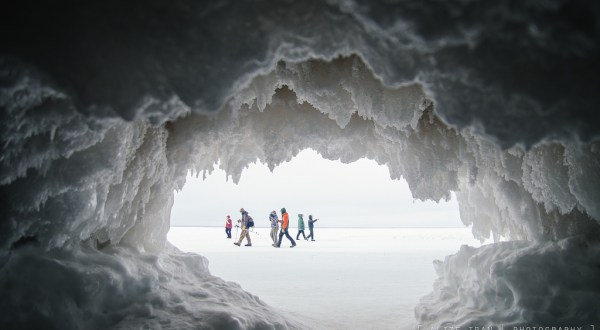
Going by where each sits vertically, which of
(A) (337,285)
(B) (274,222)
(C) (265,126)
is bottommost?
(A) (337,285)

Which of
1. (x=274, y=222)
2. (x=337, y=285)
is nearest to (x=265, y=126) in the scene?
(x=337, y=285)

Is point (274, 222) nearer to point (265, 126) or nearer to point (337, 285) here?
point (337, 285)

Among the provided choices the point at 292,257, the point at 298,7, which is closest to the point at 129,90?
the point at 298,7

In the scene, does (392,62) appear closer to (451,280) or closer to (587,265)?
(587,265)

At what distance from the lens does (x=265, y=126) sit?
4.77m

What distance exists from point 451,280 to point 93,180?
15.8ft

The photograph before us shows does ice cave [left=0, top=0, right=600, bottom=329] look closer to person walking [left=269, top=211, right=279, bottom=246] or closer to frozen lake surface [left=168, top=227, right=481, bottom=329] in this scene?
frozen lake surface [left=168, top=227, right=481, bottom=329]

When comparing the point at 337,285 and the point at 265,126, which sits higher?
the point at 265,126

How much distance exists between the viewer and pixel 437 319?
4336mm

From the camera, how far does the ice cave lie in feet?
6.14

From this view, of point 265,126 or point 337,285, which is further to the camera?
point 337,285

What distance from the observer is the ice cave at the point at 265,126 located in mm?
1872

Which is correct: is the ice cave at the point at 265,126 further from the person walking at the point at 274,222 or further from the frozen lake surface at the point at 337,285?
the person walking at the point at 274,222

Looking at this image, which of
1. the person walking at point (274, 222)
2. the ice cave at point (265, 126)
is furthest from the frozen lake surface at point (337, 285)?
the person walking at point (274, 222)
